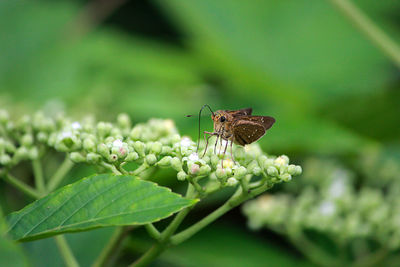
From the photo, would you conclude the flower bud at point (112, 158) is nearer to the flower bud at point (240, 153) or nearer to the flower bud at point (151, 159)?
the flower bud at point (151, 159)

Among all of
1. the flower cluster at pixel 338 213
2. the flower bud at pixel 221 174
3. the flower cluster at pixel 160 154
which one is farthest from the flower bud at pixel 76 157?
the flower cluster at pixel 338 213

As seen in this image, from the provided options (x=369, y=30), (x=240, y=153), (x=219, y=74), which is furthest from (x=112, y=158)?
(x=219, y=74)

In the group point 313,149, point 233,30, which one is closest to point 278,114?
point 313,149

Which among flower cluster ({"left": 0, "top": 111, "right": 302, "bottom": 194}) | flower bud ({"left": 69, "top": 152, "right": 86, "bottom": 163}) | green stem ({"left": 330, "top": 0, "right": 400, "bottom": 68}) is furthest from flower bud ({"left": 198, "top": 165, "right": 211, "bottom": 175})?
green stem ({"left": 330, "top": 0, "right": 400, "bottom": 68})

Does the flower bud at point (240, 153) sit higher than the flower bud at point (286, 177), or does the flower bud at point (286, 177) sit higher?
the flower bud at point (240, 153)

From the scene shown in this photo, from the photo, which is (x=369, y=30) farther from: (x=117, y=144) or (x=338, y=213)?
(x=117, y=144)

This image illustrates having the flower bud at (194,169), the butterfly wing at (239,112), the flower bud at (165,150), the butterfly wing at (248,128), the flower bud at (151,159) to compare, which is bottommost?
the flower bud at (194,169)
